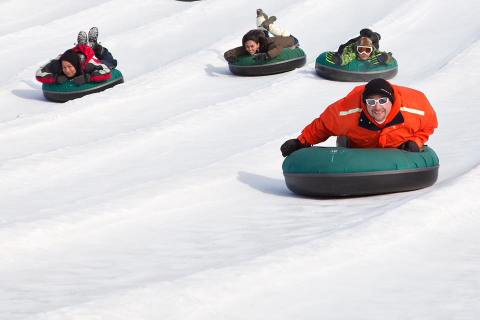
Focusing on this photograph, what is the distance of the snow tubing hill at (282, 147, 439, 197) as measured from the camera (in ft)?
23.3

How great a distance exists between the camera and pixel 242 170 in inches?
330

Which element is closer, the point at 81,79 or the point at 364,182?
the point at 364,182

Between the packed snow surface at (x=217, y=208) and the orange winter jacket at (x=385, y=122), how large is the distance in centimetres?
41

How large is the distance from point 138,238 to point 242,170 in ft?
6.53

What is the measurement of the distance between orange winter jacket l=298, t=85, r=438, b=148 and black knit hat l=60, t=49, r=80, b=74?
591 cm

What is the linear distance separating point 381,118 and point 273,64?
6.12 meters

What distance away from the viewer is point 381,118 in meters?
7.29

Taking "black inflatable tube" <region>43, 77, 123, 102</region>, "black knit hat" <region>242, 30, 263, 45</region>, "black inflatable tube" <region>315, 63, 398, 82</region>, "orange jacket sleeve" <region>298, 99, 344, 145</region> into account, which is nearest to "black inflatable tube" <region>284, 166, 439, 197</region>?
"orange jacket sleeve" <region>298, 99, 344, 145</region>

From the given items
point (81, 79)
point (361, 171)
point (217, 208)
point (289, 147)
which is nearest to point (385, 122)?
point (361, 171)

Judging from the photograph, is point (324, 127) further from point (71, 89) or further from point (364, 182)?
point (71, 89)

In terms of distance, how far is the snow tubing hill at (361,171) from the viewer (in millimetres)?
7098

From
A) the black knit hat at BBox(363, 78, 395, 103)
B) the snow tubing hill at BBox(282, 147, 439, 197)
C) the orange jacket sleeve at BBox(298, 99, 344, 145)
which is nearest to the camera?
the snow tubing hill at BBox(282, 147, 439, 197)

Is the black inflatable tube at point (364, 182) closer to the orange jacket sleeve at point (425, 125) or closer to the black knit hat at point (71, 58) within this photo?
the orange jacket sleeve at point (425, 125)

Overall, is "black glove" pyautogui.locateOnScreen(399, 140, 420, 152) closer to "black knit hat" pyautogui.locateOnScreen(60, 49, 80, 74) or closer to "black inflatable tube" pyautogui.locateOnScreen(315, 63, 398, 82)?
"black inflatable tube" pyautogui.locateOnScreen(315, 63, 398, 82)
